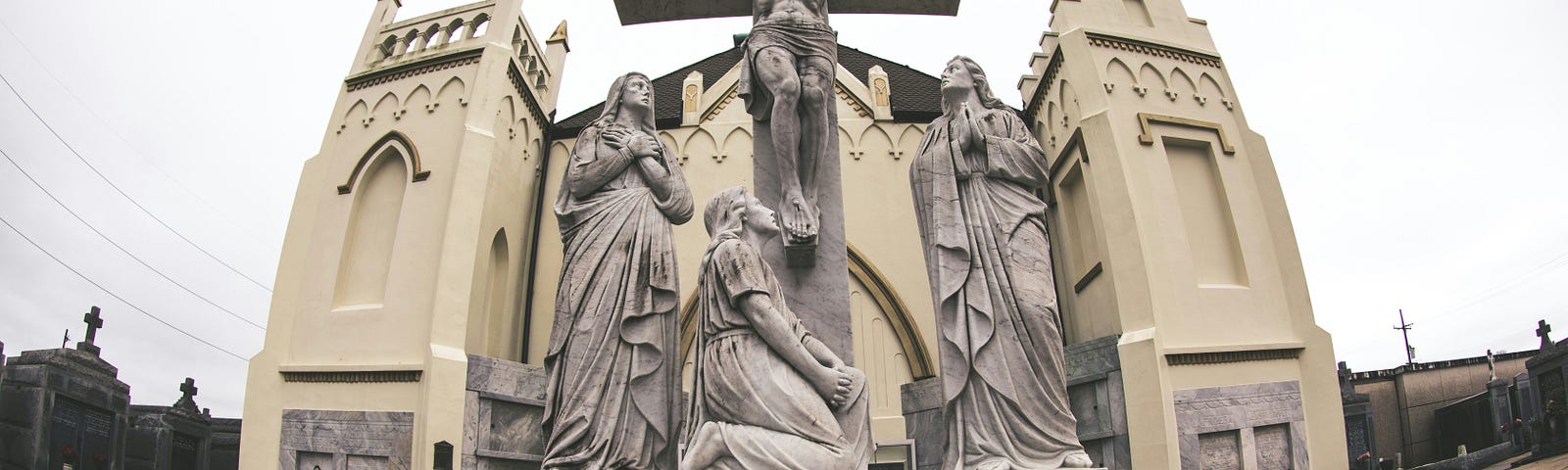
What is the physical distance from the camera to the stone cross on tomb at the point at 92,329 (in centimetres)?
1246

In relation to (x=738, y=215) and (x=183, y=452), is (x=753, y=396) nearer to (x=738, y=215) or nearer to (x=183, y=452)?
(x=738, y=215)

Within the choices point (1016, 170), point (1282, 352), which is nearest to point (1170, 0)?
point (1282, 352)

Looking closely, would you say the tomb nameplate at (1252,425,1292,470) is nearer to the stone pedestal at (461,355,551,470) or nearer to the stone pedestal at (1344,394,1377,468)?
the stone pedestal at (461,355,551,470)

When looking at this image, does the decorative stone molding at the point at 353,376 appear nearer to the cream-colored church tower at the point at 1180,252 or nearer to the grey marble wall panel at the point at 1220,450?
the cream-colored church tower at the point at 1180,252

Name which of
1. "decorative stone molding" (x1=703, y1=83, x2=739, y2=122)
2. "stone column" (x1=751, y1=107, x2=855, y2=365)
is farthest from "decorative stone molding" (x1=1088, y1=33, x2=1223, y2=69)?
"stone column" (x1=751, y1=107, x2=855, y2=365)

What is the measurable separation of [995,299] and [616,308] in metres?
1.96

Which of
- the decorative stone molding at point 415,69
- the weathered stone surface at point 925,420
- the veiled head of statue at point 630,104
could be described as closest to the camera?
the veiled head of statue at point 630,104

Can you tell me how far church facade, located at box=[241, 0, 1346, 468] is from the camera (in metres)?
9.31

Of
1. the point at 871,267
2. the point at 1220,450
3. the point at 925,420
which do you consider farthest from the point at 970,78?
the point at 871,267

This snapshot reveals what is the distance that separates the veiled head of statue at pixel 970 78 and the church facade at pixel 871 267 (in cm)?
537

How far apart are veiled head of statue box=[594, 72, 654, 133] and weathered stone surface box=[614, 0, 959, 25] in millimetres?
499

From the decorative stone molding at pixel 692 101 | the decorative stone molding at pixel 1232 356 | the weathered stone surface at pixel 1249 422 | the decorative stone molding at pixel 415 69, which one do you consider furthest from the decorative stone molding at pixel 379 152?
the weathered stone surface at pixel 1249 422

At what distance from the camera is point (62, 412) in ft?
37.2

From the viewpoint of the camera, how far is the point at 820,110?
4562 mm
